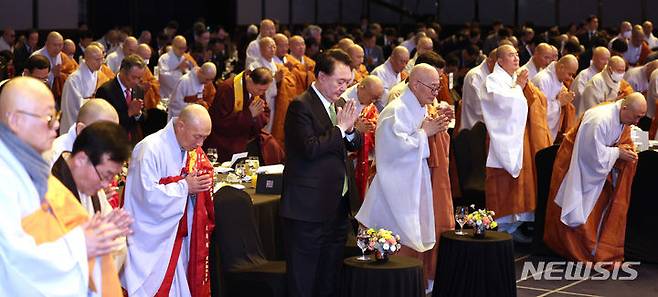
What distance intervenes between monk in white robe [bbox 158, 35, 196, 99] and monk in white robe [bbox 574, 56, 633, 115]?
517cm

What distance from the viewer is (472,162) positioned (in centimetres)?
962

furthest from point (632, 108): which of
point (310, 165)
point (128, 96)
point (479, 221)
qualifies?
point (128, 96)

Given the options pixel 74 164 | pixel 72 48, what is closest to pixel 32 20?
pixel 72 48

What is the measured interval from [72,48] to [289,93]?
11.4 ft

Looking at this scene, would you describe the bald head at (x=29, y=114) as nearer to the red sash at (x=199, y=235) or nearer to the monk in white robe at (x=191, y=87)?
the red sash at (x=199, y=235)

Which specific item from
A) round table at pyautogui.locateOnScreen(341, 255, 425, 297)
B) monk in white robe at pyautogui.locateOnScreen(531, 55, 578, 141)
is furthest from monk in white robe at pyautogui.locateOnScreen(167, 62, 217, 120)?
round table at pyautogui.locateOnScreen(341, 255, 425, 297)

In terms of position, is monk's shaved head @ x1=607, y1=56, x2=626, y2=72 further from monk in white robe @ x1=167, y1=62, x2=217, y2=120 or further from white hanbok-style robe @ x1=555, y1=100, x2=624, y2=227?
monk in white robe @ x1=167, y1=62, x2=217, y2=120

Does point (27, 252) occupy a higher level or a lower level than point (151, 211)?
higher

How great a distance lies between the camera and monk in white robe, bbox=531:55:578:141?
35.6 ft

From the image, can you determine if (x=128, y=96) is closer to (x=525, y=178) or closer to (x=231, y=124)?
(x=231, y=124)

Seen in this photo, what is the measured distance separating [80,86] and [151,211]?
19.8 ft

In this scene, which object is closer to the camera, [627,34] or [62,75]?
[62,75]

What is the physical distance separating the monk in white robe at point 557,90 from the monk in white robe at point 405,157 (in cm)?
384

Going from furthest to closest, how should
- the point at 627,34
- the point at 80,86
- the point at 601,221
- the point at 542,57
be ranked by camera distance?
the point at 627,34 < the point at 80,86 < the point at 542,57 < the point at 601,221
